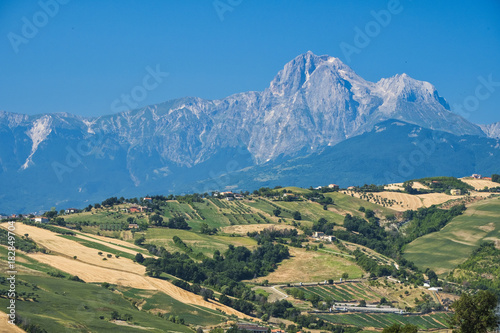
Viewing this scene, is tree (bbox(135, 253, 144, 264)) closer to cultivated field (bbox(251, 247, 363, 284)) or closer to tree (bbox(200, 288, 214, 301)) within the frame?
tree (bbox(200, 288, 214, 301))

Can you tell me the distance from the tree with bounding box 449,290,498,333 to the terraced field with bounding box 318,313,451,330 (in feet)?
149

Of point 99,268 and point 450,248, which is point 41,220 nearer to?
point 99,268

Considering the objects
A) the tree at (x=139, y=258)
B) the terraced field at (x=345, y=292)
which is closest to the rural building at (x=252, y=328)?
the terraced field at (x=345, y=292)

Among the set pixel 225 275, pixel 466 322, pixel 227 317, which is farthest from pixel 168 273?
pixel 466 322

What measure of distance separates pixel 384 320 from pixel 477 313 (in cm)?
5112

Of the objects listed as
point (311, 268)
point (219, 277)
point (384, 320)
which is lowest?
point (384, 320)

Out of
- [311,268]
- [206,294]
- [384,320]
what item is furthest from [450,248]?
[206,294]

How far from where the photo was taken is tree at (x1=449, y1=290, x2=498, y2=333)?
7975cm

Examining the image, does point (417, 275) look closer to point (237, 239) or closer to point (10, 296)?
point (237, 239)

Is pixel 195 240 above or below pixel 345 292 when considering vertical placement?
above

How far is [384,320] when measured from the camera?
13012 centimetres

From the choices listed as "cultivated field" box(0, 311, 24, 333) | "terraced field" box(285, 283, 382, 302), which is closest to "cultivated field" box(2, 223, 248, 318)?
"terraced field" box(285, 283, 382, 302)

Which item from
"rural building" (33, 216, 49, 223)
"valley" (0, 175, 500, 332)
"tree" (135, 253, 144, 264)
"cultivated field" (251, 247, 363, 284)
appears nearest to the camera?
"valley" (0, 175, 500, 332)

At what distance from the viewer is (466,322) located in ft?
265
